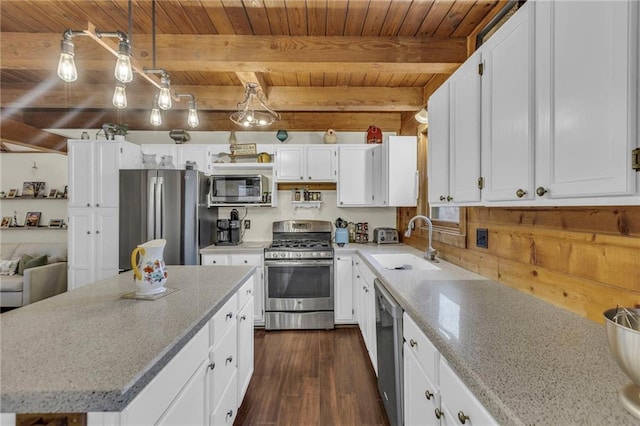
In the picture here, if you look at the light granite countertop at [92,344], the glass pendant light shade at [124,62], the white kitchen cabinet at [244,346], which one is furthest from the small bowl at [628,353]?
the glass pendant light shade at [124,62]

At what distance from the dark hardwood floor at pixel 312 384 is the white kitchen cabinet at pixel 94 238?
197cm

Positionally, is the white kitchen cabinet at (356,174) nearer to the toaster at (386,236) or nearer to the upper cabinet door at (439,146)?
the toaster at (386,236)

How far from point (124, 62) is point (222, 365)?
5.24ft

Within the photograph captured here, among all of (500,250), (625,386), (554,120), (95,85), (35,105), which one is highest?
(95,85)

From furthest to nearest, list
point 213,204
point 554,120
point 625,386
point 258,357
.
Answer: point 213,204 → point 258,357 → point 554,120 → point 625,386

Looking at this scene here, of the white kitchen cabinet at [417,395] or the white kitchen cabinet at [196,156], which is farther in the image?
the white kitchen cabinet at [196,156]

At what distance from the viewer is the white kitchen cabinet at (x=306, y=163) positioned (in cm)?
348

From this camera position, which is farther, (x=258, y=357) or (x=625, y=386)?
(x=258, y=357)

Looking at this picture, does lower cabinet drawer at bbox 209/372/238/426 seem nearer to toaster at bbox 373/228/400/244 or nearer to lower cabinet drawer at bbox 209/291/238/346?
lower cabinet drawer at bbox 209/291/238/346

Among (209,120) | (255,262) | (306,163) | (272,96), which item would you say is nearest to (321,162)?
(306,163)

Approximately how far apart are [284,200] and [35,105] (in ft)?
10.4

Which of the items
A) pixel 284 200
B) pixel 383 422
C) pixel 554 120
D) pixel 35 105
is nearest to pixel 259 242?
pixel 284 200

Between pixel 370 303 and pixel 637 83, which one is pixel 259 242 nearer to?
pixel 370 303

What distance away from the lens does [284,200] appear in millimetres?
3826
